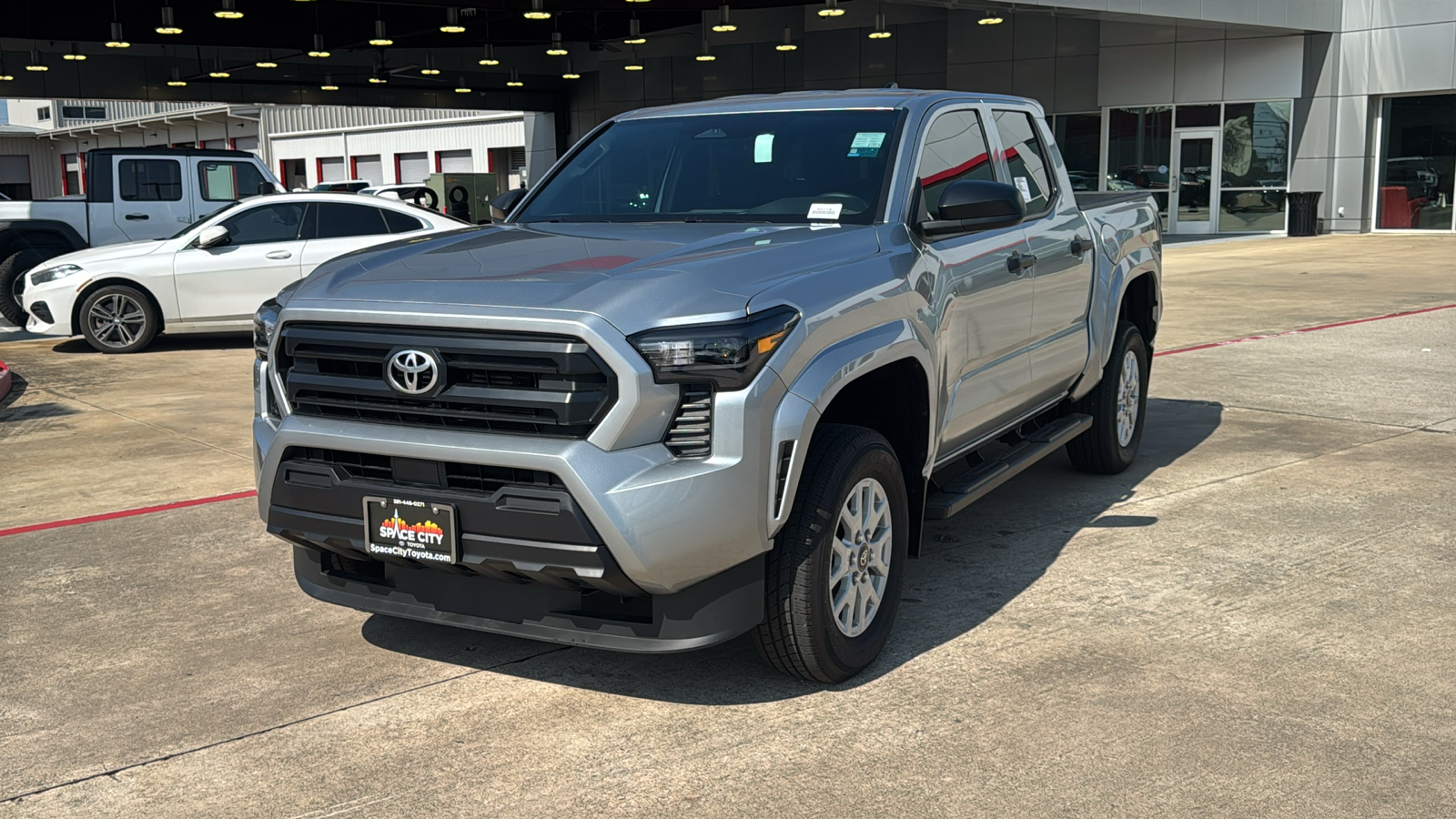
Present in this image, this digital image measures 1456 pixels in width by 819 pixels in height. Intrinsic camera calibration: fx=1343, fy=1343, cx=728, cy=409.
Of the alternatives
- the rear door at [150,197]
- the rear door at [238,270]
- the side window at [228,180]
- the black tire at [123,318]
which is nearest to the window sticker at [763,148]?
the rear door at [238,270]

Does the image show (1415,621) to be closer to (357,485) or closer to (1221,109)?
(357,485)

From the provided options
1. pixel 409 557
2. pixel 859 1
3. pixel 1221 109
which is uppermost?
pixel 859 1

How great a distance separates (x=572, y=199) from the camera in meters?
5.56

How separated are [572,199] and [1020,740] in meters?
2.91

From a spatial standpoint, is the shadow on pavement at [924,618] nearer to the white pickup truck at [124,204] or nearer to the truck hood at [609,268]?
the truck hood at [609,268]

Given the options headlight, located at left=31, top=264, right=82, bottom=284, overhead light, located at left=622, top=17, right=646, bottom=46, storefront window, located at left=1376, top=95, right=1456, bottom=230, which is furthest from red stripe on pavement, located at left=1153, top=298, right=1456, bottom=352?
overhead light, located at left=622, top=17, right=646, bottom=46

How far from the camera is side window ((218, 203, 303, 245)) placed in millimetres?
13688

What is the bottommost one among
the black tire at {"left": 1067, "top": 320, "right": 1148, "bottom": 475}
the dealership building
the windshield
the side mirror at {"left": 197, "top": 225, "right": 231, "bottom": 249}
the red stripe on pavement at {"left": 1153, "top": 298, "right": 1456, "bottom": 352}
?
the red stripe on pavement at {"left": 1153, "top": 298, "right": 1456, "bottom": 352}

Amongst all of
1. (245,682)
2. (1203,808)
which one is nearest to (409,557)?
(245,682)

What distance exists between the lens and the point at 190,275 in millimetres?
13492

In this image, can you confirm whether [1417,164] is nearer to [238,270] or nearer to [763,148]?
[238,270]

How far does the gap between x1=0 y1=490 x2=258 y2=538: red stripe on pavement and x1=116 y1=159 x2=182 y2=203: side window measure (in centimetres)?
1046

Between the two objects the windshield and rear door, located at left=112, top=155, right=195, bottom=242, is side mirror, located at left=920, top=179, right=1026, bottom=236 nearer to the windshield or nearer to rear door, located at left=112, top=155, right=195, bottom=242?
the windshield

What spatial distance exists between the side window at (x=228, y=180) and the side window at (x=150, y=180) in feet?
1.06
